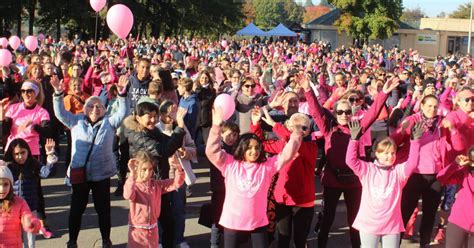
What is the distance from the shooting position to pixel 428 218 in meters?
5.93

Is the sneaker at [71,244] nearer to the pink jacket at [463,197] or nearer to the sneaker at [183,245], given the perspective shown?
the sneaker at [183,245]

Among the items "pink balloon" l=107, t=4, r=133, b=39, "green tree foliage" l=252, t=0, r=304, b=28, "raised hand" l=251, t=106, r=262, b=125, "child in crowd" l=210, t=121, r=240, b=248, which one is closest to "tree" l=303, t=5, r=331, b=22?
"green tree foliage" l=252, t=0, r=304, b=28

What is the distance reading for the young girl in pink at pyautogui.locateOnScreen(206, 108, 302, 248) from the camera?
4.58 metres

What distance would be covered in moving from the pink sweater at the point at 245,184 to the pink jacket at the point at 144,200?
0.49 m

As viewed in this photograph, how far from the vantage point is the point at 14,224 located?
4328 millimetres

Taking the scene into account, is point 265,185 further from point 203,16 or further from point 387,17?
point 387,17

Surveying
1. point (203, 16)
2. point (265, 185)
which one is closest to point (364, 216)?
point (265, 185)

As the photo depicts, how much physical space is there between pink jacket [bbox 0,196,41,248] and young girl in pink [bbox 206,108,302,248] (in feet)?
4.77

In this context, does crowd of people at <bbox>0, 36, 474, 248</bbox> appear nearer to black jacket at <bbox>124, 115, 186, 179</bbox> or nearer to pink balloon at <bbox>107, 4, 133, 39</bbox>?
black jacket at <bbox>124, 115, 186, 179</bbox>

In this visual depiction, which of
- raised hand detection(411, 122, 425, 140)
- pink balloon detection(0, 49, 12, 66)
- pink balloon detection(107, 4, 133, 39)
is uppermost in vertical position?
pink balloon detection(107, 4, 133, 39)

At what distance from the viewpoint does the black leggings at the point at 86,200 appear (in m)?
5.46

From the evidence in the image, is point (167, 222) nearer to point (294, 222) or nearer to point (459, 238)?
point (294, 222)

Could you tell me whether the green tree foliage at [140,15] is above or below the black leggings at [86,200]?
above

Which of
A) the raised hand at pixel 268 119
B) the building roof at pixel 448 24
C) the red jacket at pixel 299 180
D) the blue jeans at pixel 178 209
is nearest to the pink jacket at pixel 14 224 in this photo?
the blue jeans at pixel 178 209
